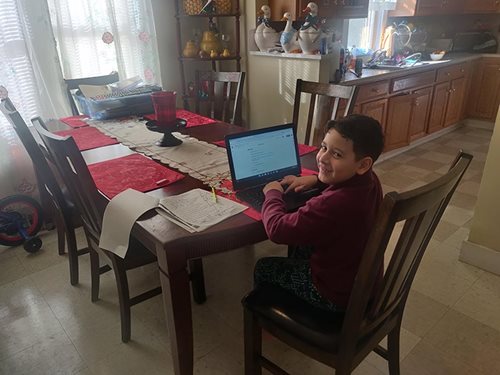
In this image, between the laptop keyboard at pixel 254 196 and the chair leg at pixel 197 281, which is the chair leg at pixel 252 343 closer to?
the laptop keyboard at pixel 254 196

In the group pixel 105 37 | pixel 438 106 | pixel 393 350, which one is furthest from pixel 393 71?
pixel 393 350

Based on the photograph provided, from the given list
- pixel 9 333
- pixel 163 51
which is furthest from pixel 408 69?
pixel 9 333

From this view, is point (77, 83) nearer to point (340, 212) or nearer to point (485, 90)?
point (340, 212)

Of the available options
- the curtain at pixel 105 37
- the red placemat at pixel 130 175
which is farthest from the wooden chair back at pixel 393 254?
the curtain at pixel 105 37

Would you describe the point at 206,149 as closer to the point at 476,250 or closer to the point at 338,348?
the point at 338,348

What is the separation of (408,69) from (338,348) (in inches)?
121

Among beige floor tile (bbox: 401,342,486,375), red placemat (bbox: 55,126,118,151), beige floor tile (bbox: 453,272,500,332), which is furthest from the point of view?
red placemat (bbox: 55,126,118,151)

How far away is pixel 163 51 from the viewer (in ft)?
9.93

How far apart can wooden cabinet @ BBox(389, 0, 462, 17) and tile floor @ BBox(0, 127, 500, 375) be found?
9.52 feet

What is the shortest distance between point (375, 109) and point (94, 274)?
8.47 feet

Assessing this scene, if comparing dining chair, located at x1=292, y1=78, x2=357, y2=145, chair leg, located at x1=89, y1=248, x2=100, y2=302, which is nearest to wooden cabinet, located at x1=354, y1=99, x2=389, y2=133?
dining chair, located at x1=292, y1=78, x2=357, y2=145

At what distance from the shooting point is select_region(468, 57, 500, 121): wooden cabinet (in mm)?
4289

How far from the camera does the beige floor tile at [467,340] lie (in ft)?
4.85

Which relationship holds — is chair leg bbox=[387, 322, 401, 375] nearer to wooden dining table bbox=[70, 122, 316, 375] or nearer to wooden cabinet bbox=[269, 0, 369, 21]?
wooden dining table bbox=[70, 122, 316, 375]
